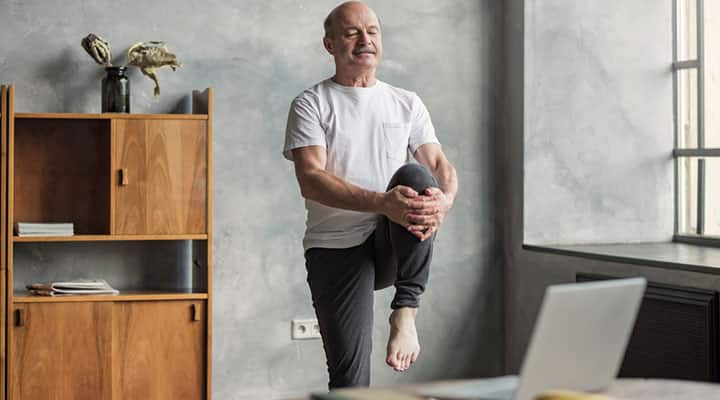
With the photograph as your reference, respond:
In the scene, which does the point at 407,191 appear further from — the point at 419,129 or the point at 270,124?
the point at 270,124

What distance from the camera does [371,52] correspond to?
3.05 metres

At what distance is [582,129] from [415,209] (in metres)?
2.15

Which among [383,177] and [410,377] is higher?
[383,177]

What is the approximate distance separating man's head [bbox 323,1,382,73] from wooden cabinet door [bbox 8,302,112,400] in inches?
57.5

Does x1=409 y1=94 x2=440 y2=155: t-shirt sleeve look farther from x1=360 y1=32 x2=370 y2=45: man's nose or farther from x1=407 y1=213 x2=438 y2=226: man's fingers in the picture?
x1=407 y1=213 x2=438 y2=226: man's fingers

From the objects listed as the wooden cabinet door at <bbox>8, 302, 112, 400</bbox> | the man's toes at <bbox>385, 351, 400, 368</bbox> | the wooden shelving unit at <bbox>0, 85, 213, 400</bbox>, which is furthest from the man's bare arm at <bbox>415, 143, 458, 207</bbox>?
the wooden cabinet door at <bbox>8, 302, 112, 400</bbox>

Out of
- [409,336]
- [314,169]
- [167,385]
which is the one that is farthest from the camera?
[167,385]

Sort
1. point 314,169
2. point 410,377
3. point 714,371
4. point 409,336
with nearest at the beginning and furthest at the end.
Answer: point 409,336, point 314,169, point 714,371, point 410,377

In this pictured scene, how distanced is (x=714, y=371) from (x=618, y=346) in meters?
2.37

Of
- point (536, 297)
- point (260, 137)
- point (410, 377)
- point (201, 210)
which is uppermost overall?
point (260, 137)

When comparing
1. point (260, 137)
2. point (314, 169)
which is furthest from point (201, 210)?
point (314, 169)

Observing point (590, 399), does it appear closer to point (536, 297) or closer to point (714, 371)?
point (714, 371)

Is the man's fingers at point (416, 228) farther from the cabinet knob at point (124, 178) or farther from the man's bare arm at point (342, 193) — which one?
the cabinet knob at point (124, 178)

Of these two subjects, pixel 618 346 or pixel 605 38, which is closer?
pixel 618 346
